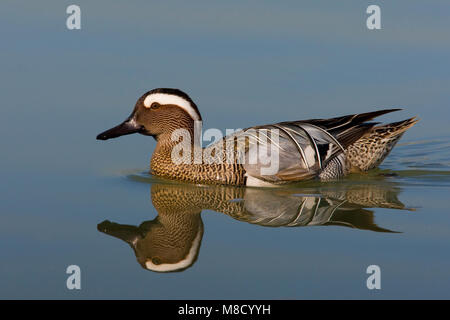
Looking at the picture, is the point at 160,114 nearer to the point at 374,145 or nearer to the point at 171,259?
the point at 374,145

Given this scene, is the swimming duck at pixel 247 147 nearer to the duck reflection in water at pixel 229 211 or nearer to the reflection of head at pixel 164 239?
the duck reflection in water at pixel 229 211

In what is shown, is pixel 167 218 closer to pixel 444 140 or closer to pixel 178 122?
pixel 178 122

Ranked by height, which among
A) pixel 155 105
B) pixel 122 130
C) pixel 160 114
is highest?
pixel 155 105

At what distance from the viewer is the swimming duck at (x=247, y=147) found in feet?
31.2

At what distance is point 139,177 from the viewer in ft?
32.3

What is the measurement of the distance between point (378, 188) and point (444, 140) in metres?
2.48

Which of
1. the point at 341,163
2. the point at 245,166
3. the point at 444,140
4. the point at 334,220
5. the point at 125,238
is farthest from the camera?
the point at 444,140

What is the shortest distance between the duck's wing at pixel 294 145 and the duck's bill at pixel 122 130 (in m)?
1.11

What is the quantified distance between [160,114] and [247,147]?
3.78 feet

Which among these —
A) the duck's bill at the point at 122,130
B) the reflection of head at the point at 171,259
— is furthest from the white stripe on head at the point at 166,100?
the reflection of head at the point at 171,259

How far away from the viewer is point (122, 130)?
9836 mm

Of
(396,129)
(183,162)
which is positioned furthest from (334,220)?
(396,129)

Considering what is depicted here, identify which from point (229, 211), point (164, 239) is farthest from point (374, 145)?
point (164, 239)

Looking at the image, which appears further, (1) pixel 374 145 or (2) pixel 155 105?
(1) pixel 374 145
